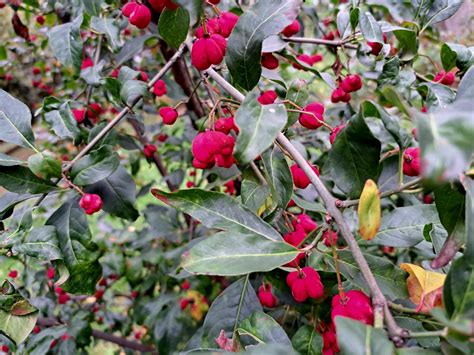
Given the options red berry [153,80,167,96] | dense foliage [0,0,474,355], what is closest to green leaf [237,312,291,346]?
dense foliage [0,0,474,355]

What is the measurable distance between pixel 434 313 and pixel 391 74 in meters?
0.56

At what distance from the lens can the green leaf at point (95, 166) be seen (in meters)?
0.78

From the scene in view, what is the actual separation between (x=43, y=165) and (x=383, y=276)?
54cm

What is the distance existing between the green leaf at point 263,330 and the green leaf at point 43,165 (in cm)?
39

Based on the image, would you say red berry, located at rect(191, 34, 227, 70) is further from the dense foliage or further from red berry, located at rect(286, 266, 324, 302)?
red berry, located at rect(286, 266, 324, 302)

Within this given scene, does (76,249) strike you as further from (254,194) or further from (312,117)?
(312,117)

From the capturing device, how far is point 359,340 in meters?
0.40

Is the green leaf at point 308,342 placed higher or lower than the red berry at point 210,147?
lower

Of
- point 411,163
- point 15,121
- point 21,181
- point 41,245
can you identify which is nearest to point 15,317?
point 41,245

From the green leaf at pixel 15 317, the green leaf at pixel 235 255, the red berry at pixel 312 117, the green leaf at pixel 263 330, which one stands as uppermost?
the red berry at pixel 312 117

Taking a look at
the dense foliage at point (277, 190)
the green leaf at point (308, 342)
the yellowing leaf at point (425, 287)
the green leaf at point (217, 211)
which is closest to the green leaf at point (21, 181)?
the dense foliage at point (277, 190)

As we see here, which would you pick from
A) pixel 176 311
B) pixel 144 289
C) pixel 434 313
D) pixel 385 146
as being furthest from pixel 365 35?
pixel 144 289

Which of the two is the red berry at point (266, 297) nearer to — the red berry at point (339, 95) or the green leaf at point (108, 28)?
the red berry at point (339, 95)

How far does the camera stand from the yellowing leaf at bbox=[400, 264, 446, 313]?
53 cm
